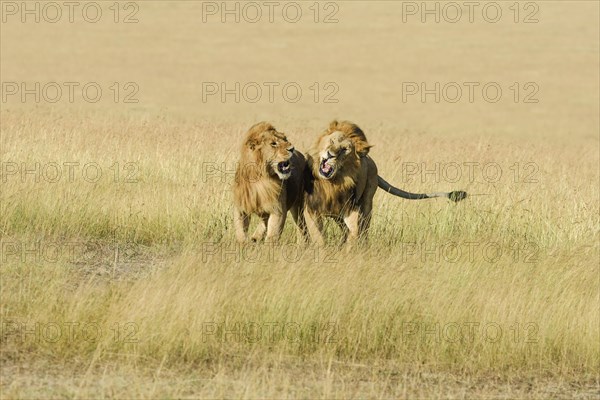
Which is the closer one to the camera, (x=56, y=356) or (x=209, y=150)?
(x=56, y=356)

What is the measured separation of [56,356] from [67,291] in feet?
4.32

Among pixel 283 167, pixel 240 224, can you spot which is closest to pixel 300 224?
pixel 240 224

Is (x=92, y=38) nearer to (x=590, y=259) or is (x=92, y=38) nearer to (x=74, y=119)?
(x=74, y=119)

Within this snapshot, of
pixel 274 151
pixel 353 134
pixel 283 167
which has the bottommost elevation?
pixel 283 167

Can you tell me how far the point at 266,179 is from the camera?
30.6ft

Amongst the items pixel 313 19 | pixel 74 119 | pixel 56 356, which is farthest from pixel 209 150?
pixel 313 19

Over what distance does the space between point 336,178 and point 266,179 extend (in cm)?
66

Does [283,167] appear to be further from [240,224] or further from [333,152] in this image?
Answer: [240,224]

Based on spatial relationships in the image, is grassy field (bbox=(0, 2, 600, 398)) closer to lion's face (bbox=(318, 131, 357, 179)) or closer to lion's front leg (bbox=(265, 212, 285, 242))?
lion's front leg (bbox=(265, 212, 285, 242))

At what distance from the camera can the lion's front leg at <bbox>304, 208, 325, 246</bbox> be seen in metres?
9.67

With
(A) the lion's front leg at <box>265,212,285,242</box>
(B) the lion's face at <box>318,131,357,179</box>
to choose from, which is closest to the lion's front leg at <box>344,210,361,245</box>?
(B) the lion's face at <box>318,131,357,179</box>

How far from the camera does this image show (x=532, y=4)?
7019cm

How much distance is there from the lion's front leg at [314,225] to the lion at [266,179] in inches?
7.9

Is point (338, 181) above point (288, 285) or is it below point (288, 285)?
above
